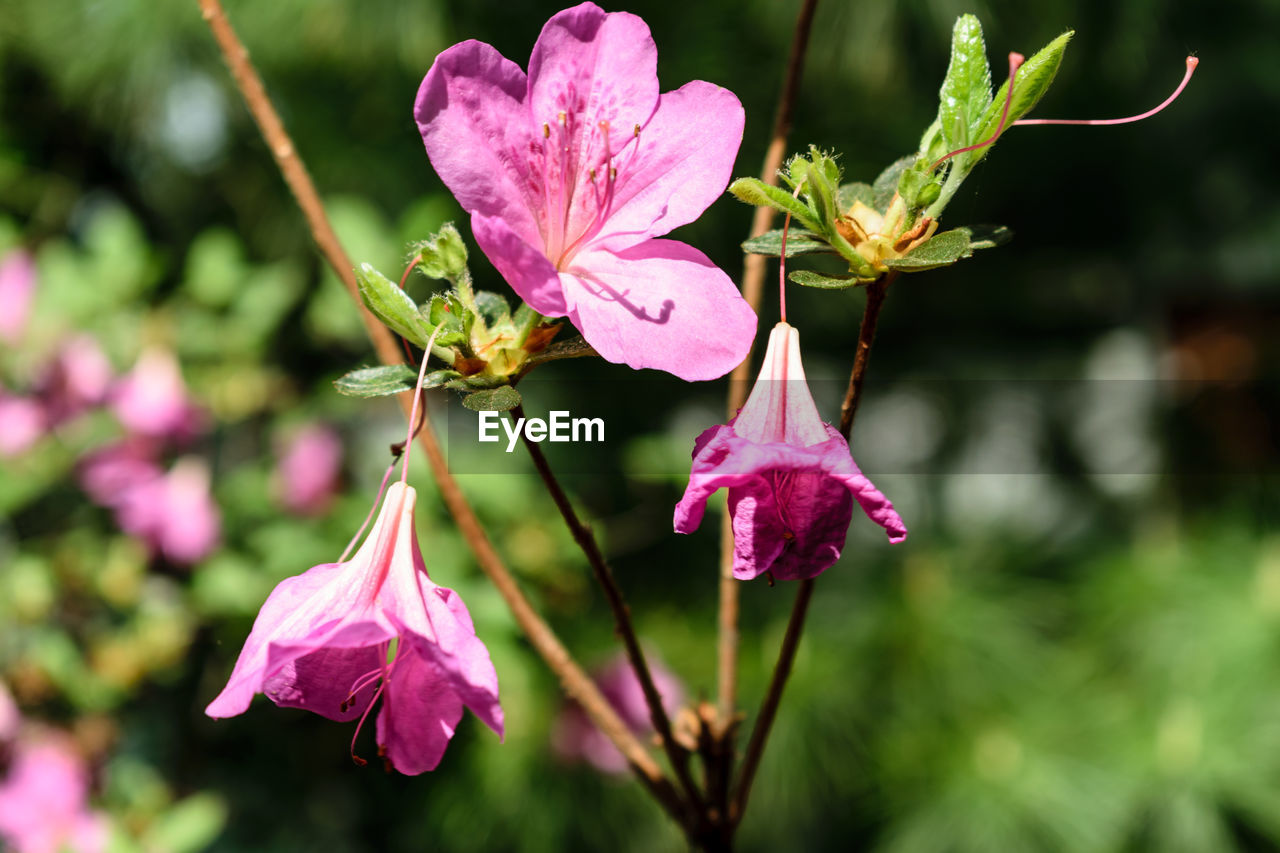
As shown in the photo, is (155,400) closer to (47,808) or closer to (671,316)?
(47,808)

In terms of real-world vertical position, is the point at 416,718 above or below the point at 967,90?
below

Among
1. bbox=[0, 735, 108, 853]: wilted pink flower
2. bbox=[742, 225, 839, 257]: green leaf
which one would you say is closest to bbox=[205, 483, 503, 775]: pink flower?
bbox=[742, 225, 839, 257]: green leaf

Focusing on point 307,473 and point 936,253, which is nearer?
point 936,253

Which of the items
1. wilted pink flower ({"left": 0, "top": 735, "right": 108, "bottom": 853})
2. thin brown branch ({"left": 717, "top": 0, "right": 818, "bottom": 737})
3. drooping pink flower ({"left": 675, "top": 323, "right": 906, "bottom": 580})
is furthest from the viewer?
wilted pink flower ({"left": 0, "top": 735, "right": 108, "bottom": 853})

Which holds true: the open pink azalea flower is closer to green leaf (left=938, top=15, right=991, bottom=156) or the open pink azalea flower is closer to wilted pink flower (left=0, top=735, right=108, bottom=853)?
green leaf (left=938, top=15, right=991, bottom=156)

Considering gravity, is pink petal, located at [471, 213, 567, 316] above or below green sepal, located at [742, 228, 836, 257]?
above

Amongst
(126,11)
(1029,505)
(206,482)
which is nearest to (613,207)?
(206,482)

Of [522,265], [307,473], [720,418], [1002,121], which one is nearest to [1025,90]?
[1002,121]

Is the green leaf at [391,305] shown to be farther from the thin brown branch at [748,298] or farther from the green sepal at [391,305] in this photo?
the thin brown branch at [748,298]
